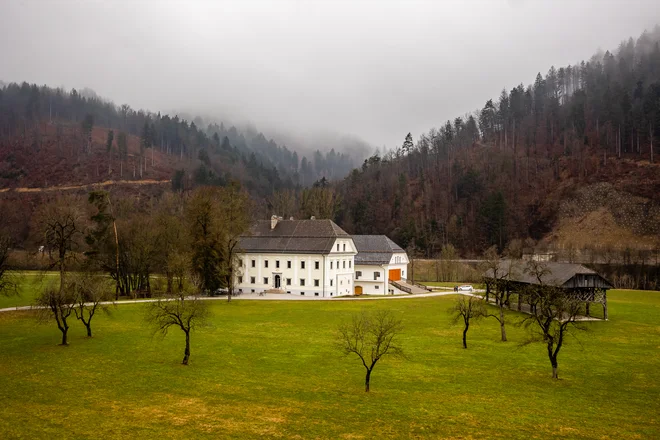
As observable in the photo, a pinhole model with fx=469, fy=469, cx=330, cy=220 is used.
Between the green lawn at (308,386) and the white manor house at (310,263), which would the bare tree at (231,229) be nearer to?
the white manor house at (310,263)

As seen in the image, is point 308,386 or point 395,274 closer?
point 308,386

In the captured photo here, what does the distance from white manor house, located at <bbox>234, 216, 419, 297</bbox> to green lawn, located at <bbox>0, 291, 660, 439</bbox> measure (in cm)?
2537

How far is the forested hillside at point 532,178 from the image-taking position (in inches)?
4370

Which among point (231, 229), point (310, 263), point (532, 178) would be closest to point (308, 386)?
point (231, 229)

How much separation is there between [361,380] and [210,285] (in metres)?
38.1

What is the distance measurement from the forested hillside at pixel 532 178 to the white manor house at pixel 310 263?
144 ft

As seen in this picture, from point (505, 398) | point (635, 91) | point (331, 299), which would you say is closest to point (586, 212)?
point (635, 91)

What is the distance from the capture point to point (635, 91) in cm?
14775

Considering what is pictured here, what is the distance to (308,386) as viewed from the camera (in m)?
23.3

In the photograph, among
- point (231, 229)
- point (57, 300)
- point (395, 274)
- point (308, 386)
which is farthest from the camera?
point (395, 274)

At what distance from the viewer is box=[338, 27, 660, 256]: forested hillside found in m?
111

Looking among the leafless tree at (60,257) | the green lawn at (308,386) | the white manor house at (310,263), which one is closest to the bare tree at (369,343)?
the green lawn at (308,386)

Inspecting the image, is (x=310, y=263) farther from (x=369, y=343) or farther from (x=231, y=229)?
(x=369, y=343)

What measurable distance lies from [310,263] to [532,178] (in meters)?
94.4
